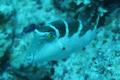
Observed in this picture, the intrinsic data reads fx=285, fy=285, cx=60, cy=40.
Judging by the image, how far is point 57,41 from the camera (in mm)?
2477

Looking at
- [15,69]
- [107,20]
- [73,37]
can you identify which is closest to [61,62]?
[73,37]

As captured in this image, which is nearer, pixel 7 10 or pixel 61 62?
pixel 61 62

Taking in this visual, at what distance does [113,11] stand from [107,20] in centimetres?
12

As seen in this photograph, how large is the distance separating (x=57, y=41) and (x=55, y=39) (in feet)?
0.12

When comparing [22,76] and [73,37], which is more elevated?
[73,37]

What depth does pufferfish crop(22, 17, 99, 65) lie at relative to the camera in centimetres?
245

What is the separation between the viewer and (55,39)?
8.04 feet

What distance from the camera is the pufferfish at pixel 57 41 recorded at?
96.3 inches

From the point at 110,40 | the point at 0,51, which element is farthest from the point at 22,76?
the point at 110,40


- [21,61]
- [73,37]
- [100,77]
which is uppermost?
[73,37]

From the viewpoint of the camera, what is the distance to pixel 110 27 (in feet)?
8.96

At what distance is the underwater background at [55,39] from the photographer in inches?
99.0

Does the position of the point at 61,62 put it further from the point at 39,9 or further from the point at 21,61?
the point at 39,9

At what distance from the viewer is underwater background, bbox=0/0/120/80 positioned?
2.52m
